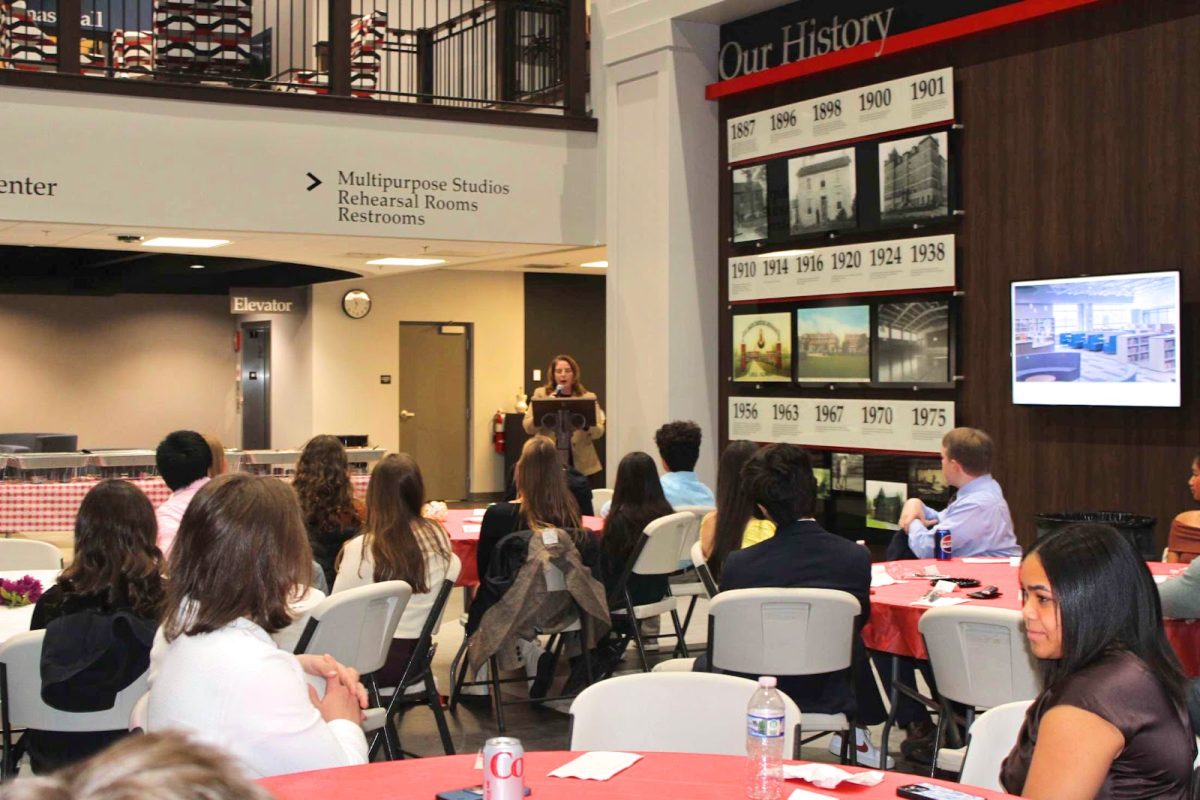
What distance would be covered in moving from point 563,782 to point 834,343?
21.5 ft

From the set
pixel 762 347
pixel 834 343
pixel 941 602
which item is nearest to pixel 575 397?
pixel 762 347

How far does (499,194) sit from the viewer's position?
34.0 feet

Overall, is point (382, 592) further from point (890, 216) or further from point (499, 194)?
point (499, 194)

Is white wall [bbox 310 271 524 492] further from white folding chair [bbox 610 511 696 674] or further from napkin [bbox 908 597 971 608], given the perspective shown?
napkin [bbox 908 597 971 608]

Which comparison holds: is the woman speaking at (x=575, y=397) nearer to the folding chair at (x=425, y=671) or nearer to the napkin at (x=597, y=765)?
the folding chair at (x=425, y=671)

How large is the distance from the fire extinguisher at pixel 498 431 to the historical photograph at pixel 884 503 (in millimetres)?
7694

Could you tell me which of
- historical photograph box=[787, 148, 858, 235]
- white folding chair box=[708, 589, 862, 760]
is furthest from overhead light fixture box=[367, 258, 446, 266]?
white folding chair box=[708, 589, 862, 760]

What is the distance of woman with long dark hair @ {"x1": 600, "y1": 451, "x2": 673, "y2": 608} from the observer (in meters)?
6.46

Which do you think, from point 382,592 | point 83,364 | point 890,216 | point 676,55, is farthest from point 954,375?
point 83,364

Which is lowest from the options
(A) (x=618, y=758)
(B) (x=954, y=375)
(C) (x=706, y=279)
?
(A) (x=618, y=758)

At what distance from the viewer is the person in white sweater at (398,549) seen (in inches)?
204

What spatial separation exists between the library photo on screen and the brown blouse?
6281mm

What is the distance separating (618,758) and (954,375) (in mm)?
5709

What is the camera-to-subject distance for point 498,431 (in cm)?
1590
